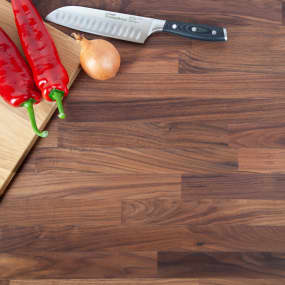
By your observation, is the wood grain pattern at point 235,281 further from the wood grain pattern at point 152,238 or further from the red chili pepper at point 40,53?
the red chili pepper at point 40,53

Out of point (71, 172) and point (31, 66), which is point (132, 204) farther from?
point (31, 66)

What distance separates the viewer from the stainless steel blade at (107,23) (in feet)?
2.78

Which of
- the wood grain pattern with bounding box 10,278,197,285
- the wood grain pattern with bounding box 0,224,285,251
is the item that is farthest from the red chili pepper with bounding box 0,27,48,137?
the wood grain pattern with bounding box 10,278,197,285

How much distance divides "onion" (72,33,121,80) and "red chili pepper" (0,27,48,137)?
0.14m

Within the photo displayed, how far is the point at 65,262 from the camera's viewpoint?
2.64 ft

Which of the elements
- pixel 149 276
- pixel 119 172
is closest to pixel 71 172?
pixel 119 172

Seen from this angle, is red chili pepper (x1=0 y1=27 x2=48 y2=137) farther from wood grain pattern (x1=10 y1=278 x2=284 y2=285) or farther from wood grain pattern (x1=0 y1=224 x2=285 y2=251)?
wood grain pattern (x1=10 y1=278 x2=284 y2=285)

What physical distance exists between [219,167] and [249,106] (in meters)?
0.18

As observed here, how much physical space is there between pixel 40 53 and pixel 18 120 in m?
0.17

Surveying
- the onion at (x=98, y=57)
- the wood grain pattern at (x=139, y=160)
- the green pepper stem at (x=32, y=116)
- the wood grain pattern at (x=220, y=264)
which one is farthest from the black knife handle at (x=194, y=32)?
the wood grain pattern at (x=220, y=264)

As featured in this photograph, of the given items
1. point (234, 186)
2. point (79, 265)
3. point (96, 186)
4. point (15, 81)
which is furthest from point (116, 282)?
point (15, 81)

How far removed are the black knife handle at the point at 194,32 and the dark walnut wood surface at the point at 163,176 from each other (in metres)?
0.03

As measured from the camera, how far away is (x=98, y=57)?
0.78 m

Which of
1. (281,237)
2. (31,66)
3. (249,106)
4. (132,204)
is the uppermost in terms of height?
(31,66)
